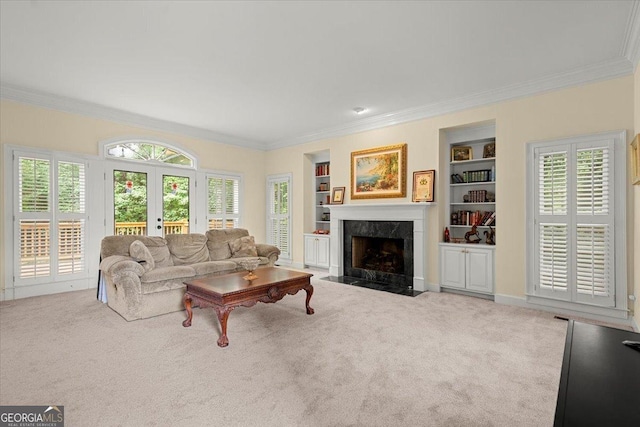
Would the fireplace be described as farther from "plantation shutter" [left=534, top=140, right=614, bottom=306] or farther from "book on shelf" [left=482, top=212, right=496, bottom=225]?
"plantation shutter" [left=534, top=140, right=614, bottom=306]

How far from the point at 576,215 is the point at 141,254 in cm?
524

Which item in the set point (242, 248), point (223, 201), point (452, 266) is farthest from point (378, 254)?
point (223, 201)

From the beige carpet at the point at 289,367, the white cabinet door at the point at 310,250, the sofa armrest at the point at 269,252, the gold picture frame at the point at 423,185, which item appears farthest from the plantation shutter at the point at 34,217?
the gold picture frame at the point at 423,185

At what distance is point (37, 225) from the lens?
4703 mm

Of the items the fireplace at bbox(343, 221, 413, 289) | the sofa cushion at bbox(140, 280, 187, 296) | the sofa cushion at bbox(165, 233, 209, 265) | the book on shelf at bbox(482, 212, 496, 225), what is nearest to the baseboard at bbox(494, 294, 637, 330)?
the book on shelf at bbox(482, 212, 496, 225)

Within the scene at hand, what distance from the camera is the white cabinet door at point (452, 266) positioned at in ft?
16.1

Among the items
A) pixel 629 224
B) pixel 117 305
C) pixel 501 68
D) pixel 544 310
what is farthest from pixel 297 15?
pixel 544 310

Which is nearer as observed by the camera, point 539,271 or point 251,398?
point 251,398

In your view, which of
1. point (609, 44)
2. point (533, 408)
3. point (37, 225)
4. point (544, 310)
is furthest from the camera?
point (37, 225)

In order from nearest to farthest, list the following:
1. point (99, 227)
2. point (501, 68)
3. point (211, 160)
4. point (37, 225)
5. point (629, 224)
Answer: point (629, 224) < point (501, 68) < point (37, 225) < point (99, 227) < point (211, 160)

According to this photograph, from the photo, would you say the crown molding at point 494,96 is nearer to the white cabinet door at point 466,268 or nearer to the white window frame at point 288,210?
the white window frame at point 288,210

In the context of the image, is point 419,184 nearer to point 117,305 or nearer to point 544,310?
point 544,310

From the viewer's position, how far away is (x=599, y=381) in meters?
0.98

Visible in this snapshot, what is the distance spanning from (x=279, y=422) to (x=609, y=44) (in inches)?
179
